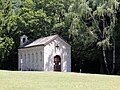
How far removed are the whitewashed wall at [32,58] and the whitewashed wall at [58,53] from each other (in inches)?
31.6

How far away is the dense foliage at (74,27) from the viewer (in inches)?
1818

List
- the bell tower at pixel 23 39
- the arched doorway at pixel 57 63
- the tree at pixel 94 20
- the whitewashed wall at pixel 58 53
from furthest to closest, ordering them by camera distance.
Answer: the bell tower at pixel 23 39
the arched doorway at pixel 57 63
the whitewashed wall at pixel 58 53
the tree at pixel 94 20

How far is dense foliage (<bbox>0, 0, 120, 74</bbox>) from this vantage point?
46188 mm

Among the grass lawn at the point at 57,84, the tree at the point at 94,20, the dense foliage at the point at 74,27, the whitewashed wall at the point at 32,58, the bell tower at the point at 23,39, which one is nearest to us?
the grass lawn at the point at 57,84

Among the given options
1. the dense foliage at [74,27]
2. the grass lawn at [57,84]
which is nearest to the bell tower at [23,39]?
the dense foliage at [74,27]

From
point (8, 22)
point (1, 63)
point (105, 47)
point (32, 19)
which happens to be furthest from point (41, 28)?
point (105, 47)

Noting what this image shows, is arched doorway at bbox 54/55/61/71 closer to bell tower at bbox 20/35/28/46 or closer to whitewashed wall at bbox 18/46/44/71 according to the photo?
whitewashed wall at bbox 18/46/44/71

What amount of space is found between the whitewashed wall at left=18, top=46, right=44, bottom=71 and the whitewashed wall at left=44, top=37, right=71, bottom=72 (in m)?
0.80

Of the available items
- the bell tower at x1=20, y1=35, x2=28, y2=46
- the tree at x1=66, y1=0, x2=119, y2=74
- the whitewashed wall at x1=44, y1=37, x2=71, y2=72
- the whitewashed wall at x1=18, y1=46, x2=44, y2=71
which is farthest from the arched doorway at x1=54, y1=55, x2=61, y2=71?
the bell tower at x1=20, y1=35, x2=28, y2=46

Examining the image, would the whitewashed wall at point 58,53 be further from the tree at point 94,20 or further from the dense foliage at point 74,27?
the tree at point 94,20

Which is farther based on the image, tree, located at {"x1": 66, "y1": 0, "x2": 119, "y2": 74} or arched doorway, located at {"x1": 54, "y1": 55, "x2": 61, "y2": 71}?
arched doorway, located at {"x1": 54, "y1": 55, "x2": 61, "y2": 71}

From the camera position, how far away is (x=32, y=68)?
2092 inches

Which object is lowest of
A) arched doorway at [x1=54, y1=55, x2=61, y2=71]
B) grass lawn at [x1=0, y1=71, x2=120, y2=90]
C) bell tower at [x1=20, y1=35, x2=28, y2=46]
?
grass lawn at [x1=0, y1=71, x2=120, y2=90]

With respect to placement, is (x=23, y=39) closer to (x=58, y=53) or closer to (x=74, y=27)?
(x=58, y=53)
